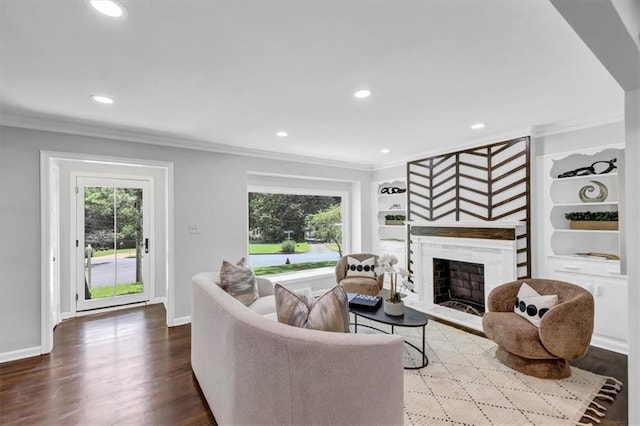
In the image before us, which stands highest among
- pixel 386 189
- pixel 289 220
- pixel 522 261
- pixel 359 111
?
pixel 359 111

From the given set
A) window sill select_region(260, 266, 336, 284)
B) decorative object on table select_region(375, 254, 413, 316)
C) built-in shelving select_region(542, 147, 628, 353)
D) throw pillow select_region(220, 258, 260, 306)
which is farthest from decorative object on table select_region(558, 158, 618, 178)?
window sill select_region(260, 266, 336, 284)

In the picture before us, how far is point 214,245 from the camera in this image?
4.22m

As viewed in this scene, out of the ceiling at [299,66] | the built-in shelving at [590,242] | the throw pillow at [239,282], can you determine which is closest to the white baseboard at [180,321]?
the throw pillow at [239,282]

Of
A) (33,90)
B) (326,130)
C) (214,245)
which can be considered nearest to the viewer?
(33,90)

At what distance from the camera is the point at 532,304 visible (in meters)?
2.72

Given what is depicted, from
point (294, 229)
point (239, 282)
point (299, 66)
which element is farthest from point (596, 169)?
point (294, 229)

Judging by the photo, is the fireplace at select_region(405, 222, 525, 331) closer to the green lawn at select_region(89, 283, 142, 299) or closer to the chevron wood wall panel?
the chevron wood wall panel

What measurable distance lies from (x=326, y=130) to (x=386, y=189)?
8.44 ft

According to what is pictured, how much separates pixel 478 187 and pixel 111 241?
18.2ft

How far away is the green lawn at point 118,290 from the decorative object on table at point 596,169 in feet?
20.2

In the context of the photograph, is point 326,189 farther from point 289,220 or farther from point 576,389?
point 576,389

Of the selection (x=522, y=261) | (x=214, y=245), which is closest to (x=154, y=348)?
(x=214, y=245)

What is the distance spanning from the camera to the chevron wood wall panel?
142 inches

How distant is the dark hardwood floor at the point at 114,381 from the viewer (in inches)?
83.4
